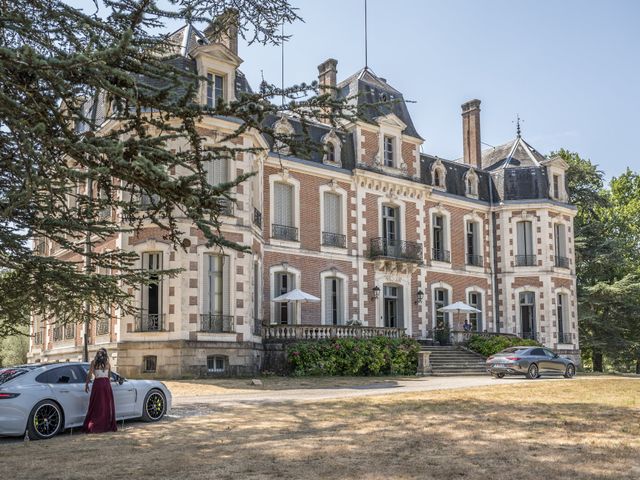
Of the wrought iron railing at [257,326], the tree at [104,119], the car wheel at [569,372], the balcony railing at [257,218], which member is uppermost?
the balcony railing at [257,218]

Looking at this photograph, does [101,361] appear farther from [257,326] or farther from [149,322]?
[257,326]

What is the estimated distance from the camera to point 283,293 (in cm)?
2650

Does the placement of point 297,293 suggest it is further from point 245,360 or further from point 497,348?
point 497,348

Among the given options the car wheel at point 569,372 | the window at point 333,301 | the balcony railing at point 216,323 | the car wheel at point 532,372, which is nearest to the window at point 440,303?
the window at point 333,301

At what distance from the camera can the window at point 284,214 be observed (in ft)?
87.4

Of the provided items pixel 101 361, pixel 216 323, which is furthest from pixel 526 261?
pixel 101 361

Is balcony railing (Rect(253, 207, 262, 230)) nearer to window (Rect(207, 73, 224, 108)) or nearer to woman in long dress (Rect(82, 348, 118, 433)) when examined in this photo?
window (Rect(207, 73, 224, 108))

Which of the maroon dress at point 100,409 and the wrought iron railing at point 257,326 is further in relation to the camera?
the wrought iron railing at point 257,326

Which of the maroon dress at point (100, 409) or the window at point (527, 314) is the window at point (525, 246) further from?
the maroon dress at point (100, 409)

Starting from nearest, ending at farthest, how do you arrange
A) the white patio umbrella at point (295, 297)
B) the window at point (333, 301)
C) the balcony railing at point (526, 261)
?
the white patio umbrella at point (295, 297)
the window at point (333, 301)
the balcony railing at point (526, 261)

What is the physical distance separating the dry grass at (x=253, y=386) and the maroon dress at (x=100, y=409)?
6.04 m

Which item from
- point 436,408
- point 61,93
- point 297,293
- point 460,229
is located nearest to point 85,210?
point 61,93

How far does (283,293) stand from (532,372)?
30.2ft

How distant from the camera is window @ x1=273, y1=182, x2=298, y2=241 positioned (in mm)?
26625
